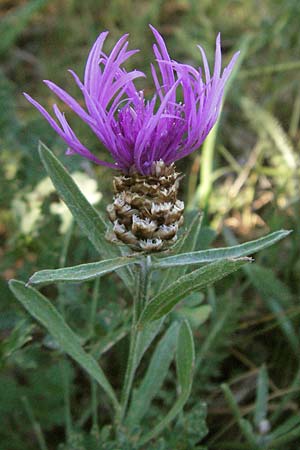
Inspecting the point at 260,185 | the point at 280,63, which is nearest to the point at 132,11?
the point at 280,63

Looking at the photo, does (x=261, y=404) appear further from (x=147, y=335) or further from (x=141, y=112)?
(x=141, y=112)

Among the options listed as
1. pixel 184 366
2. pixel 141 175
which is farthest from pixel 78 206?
pixel 184 366

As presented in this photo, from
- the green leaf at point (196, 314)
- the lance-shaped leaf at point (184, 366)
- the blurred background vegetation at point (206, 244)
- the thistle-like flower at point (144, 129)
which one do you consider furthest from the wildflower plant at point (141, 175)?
the blurred background vegetation at point (206, 244)

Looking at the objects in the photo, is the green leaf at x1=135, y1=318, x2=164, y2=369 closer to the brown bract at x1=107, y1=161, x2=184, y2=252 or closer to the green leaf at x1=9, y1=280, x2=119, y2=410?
the green leaf at x1=9, y1=280, x2=119, y2=410

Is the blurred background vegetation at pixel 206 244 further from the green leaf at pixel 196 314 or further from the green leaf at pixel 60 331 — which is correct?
the green leaf at pixel 60 331

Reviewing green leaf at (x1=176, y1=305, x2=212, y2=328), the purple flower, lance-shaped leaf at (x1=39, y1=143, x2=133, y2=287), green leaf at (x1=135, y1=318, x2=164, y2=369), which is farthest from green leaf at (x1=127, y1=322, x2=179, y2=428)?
the purple flower

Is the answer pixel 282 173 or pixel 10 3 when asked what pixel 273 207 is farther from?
pixel 10 3

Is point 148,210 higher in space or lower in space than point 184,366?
higher

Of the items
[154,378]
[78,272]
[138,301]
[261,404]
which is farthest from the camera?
[261,404]
